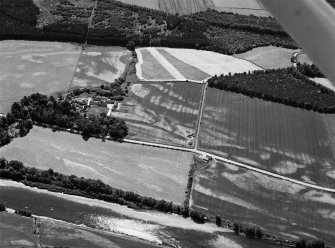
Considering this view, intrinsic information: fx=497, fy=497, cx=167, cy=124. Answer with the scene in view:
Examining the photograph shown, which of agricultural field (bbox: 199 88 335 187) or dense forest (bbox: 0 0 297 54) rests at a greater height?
dense forest (bbox: 0 0 297 54)

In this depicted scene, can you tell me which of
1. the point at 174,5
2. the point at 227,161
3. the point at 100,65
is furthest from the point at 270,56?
the point at 227,161

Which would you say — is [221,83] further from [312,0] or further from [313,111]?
[312,0]

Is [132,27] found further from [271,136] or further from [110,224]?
[110,224]

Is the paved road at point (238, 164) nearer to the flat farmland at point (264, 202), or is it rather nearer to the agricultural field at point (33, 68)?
the flat farmland at point (264, 202)

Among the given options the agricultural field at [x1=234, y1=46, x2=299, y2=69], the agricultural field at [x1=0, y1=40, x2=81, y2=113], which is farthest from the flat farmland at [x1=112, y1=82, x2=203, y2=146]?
the agricultural field at [x1=234, y1=46, x2=299, y2=69]

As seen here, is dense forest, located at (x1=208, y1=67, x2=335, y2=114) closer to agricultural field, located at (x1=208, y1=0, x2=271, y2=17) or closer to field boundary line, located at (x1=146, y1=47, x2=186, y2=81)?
field boundary line, located at (x1=146, y1=47, x2=186, y2=81)

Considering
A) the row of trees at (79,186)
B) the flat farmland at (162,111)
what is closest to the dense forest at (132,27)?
the flat farmland at (162,111)
